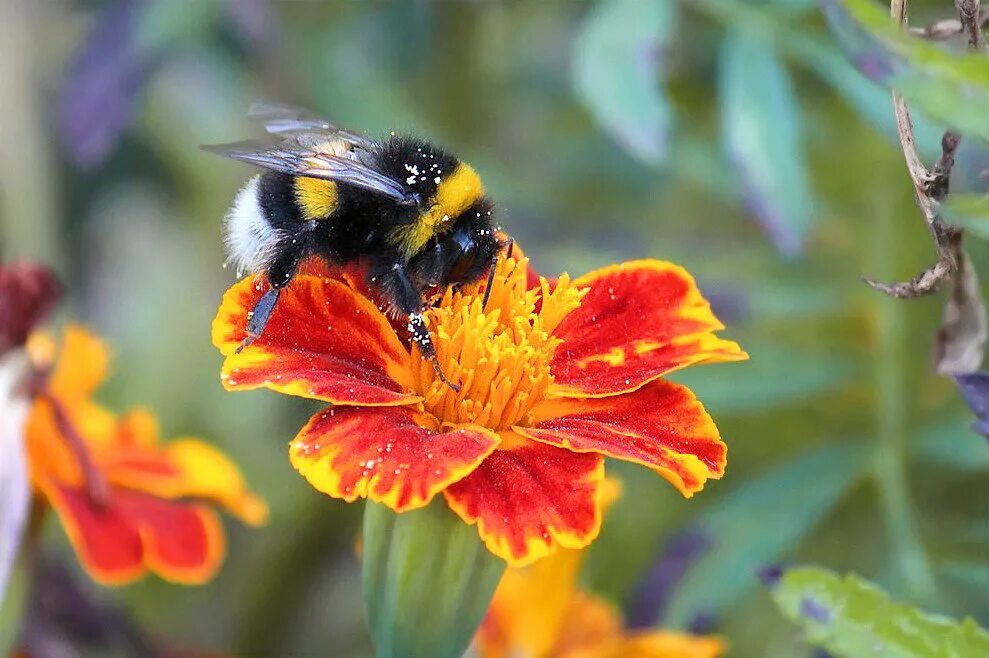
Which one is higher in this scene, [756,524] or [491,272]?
[491,272]

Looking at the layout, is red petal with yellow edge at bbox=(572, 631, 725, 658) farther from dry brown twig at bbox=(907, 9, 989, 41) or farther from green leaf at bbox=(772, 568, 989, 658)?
dry brown twig at bbox=(907, 9, 989, 41)

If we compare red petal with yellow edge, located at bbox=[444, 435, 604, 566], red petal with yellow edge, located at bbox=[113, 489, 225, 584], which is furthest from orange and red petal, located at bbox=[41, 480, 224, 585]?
red petal with yellow edge, located at bbox=[444, 435, 604, 566]

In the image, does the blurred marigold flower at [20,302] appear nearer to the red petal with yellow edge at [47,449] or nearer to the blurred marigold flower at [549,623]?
the red petal with yellow edge at [47,449]

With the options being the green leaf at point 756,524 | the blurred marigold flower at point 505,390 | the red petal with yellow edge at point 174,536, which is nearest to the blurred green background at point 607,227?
the green leaf at point 756,524

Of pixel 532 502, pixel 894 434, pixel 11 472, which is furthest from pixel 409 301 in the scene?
pixel 894 434

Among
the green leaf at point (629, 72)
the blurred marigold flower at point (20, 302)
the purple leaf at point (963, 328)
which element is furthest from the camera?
the green leaf at point (629, 72)

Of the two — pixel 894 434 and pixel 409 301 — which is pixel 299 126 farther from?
pixel 894 434
